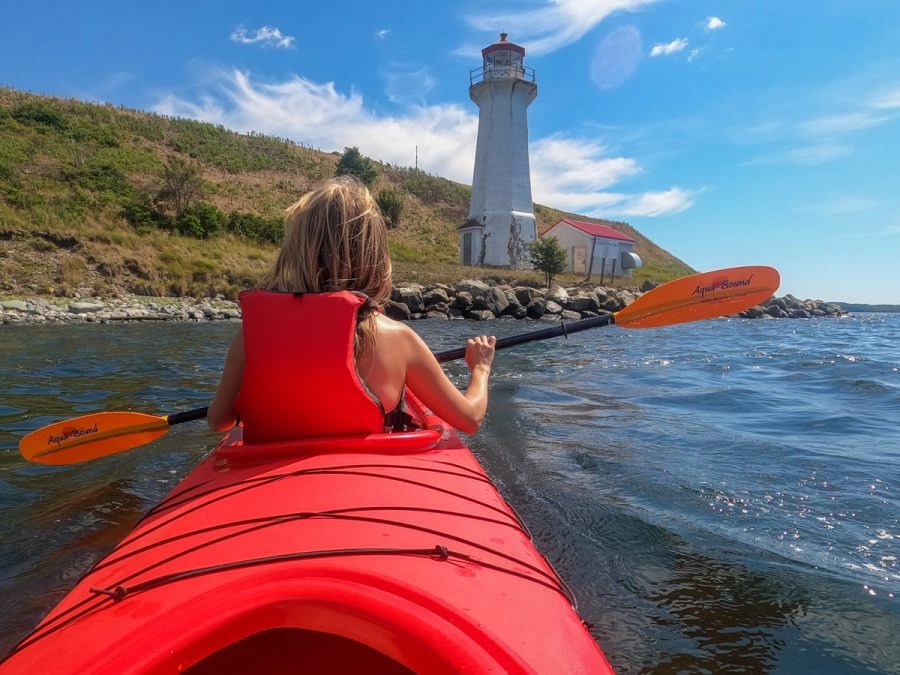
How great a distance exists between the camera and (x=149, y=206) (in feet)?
71.4

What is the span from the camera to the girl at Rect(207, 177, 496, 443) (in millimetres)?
1761

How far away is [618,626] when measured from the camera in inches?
78.9

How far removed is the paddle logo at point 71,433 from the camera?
3242 mm

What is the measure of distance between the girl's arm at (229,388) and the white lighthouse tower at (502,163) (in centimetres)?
2626

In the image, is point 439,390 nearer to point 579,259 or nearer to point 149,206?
point 149,206

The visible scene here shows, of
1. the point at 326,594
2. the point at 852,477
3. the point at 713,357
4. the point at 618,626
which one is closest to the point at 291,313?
the point at 326,594

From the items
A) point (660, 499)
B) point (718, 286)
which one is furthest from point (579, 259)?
point (660, 499)

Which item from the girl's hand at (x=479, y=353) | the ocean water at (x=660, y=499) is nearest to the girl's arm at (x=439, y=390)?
the girl's hand at (x=479, y=353)

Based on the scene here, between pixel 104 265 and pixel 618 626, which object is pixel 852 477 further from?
pixel 104 265

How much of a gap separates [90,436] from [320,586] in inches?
111

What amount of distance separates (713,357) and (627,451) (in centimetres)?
677

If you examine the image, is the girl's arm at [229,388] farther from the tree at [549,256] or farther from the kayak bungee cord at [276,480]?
the tree at [549,256]

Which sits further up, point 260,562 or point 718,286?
point 718,286

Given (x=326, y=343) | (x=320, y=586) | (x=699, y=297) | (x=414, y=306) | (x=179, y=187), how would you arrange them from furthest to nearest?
(x=179, y=187) → (x=414, y=306) → (x=699, y=297) → (x=326, y=343) → (x=320, y=586)
